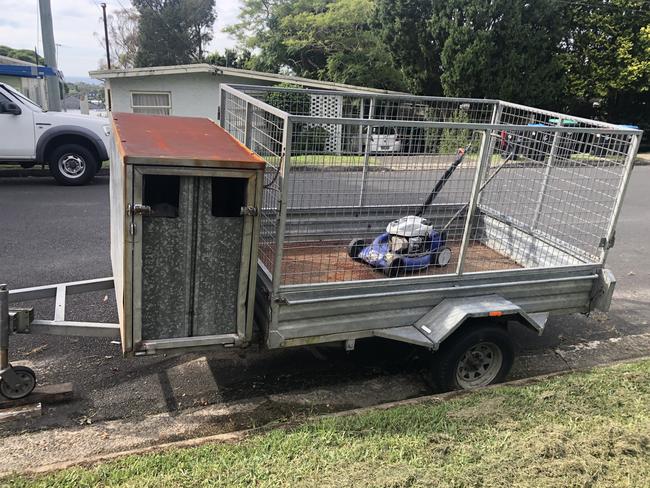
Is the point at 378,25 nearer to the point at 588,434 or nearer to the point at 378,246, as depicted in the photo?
the point at 378,246

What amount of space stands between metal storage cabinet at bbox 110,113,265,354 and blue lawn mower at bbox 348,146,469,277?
1.22 meters

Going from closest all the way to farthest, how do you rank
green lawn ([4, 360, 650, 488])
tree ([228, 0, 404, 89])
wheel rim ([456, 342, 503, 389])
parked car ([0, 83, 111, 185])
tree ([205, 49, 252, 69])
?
1. green lawn ([4, 360, 650, 488])
2. wheel rim ([456, 342, 503, 389])
3. parked car ([0, 83, 111, 185])
4. tree ([228, 0, 404, 89])
5. tree ([205, 49, 252, 69])

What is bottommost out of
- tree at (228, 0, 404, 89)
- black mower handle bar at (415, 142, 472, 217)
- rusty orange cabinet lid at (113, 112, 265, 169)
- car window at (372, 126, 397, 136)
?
black mower handle bar at (415, 142, 472, 217)

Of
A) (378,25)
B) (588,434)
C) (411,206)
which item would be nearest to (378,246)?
(411,206)

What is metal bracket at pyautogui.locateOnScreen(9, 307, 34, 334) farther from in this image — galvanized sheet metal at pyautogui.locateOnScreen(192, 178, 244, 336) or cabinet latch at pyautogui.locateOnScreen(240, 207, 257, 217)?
cabinet latch at pyautogui.locateOnScreen(240, 207, 257, 217)

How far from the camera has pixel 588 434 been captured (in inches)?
129

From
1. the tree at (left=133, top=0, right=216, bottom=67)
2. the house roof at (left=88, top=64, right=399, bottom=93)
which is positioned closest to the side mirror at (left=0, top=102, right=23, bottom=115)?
the house roof at (left=88, top=64, right=399, bottom=93)

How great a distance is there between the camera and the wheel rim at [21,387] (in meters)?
3.31

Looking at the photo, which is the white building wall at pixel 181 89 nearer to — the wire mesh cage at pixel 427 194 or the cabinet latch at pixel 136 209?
the wire mesh cage at pixel 427 194

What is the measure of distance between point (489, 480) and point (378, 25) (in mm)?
21977

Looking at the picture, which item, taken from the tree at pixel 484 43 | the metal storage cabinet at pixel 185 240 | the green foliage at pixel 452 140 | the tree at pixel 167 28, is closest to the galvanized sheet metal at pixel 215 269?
the metal storage cabinet at pixel 185 240

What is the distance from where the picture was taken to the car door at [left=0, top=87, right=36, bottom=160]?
991cm

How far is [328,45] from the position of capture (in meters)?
26.9

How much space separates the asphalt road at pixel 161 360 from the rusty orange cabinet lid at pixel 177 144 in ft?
5.40
